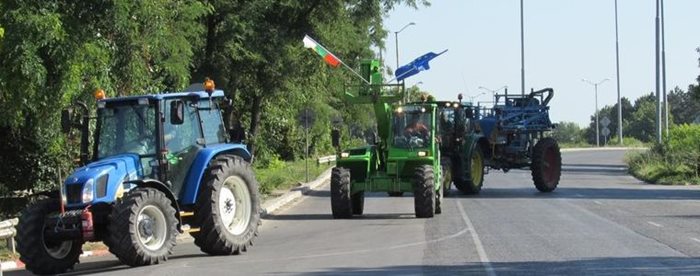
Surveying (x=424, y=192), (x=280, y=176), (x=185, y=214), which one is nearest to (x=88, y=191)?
(x=185, y=214)

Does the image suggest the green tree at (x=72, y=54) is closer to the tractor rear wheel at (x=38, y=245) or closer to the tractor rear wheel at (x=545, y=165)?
the tractor rear wheel at (x=38, y=245)

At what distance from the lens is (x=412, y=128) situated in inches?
934

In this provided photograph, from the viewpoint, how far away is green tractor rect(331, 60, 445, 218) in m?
22.4

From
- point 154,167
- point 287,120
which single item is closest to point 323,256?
point 154,167

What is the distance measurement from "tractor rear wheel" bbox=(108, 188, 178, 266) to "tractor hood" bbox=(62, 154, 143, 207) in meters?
0.34

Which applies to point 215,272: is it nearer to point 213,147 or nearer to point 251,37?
point 213,147

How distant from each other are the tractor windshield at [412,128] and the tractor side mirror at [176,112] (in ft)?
31.8

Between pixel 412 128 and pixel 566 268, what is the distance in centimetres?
→ 1088

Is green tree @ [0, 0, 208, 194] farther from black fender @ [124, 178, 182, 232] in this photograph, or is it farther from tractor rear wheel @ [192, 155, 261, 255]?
tractor rear wheel @ [192, 155, 261, 255]

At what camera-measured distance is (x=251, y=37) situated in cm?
2931

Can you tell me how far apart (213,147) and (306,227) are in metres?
5.89

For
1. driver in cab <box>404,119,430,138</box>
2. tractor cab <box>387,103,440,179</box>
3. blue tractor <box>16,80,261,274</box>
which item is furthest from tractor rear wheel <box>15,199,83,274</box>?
driver in cab <box>404,119,430,138</box>

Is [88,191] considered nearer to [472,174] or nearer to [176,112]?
[176,112]

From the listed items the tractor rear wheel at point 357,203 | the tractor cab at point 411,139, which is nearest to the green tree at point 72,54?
the tractor rear wheel at point 357,203
